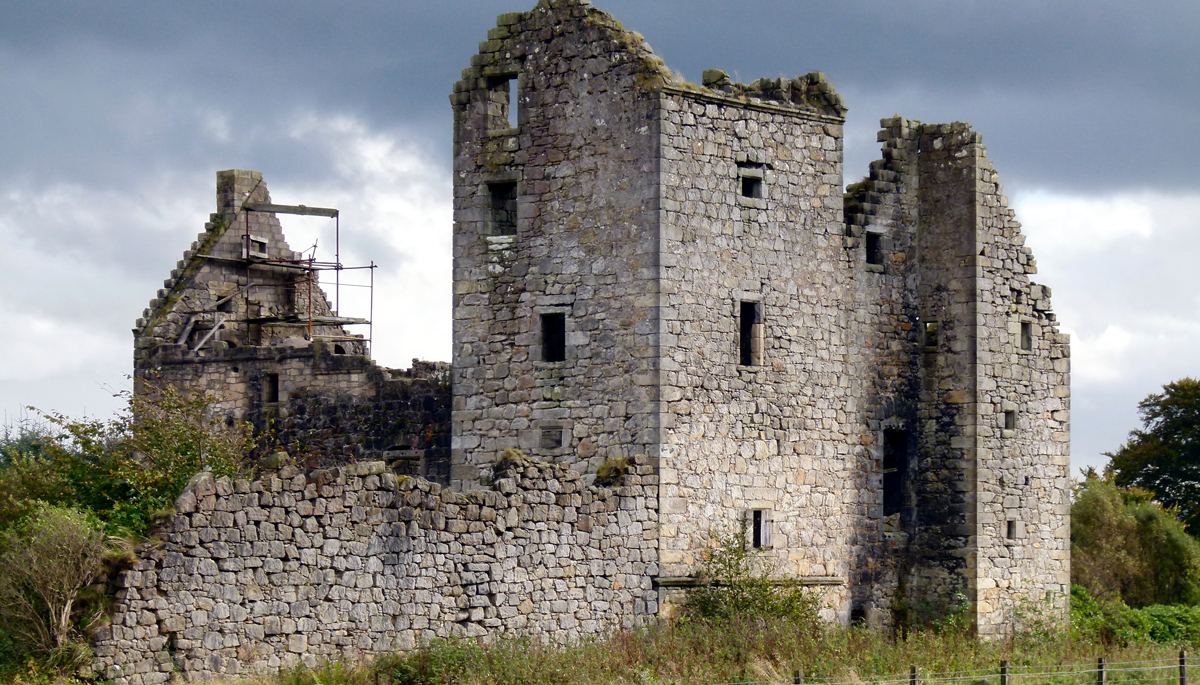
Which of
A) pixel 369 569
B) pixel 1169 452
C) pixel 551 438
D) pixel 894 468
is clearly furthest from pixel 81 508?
pixel 1169 452

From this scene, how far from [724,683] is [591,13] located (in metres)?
8.51

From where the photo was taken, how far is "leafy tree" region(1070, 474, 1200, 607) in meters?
33.8

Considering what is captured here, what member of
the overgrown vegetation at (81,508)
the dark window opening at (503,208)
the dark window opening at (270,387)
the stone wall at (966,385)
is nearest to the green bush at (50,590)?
the overgrown vegetation at (81,508)

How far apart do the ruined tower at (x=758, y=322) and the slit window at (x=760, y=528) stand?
25 mm

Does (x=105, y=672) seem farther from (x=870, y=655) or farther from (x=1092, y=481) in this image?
(x=1092, y=481)

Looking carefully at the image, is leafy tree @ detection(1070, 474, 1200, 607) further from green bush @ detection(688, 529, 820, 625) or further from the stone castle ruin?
green bush @ detection(688, 529, 820, 625)

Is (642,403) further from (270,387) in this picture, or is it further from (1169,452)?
(1169,452)

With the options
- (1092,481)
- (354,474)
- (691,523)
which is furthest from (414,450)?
(1092,481)

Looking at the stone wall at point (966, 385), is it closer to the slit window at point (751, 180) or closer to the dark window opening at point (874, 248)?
the dark window opening at point (874, 248)

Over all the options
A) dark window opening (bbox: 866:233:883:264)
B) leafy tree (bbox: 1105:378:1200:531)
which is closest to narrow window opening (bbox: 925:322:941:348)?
dark window opening (bbox: 866:233:883:264)

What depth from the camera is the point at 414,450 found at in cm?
2469

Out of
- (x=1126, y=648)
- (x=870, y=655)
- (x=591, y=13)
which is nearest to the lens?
(x=870, y=655)

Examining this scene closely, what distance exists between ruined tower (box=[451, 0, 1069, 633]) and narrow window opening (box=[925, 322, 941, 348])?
0.16m

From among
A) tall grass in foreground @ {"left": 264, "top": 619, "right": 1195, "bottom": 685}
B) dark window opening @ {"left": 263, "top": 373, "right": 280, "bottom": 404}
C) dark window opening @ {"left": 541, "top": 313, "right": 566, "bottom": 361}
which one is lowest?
tall grass in foreground @ {"left": 264, "top": 619, "right": 1195, "bottom": 685}
